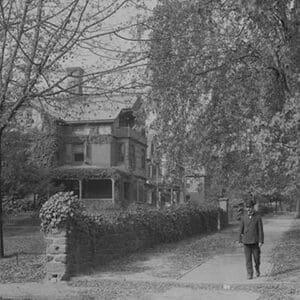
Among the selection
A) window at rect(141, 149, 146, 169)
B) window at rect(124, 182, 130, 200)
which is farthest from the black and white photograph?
window at rect(141, 149, 146, 169)

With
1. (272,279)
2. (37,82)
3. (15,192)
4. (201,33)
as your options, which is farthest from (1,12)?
(15,192)

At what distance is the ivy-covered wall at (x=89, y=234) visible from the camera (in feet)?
37.7

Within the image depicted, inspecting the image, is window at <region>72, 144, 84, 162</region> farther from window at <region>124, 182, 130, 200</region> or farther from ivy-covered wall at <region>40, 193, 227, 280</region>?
ivy-covered wall at <region>40, 193, 227, 280</region>

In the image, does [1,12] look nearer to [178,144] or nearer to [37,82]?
[37,82]

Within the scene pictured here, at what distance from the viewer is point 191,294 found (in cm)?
993

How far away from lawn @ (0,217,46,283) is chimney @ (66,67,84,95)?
401cm

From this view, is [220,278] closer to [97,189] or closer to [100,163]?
[100,163]

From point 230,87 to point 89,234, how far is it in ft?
21.9

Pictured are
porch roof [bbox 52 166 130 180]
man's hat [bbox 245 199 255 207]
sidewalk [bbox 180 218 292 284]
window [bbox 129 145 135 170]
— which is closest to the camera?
sidewalk [bbox 180 218 292 284]

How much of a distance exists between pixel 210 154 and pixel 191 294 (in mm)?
9578

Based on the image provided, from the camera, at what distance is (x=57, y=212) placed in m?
11.5

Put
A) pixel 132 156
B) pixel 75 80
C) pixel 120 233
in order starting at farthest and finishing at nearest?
pixel 132 156 → pixel 120 233 → pixel 75 80

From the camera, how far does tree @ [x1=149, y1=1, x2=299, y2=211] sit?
12.2m

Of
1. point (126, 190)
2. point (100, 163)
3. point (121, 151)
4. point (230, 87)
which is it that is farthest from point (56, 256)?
point (126, 190)
